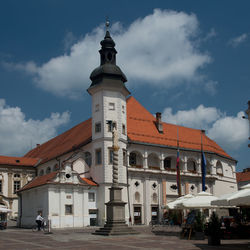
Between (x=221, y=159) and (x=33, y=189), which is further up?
(x=221, y=159)

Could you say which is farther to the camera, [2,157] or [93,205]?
[2,157]

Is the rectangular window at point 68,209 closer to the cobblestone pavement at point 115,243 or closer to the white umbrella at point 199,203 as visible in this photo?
the cobblestone pavement at point 115,243

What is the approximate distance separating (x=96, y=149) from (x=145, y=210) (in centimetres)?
917

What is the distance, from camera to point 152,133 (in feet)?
155

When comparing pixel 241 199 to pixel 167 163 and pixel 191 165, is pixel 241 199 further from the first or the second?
pixel 191 165

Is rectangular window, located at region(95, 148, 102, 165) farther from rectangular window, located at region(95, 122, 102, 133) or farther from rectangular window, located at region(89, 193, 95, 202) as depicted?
rectangular window, located at region(89, 193, 95, 202)

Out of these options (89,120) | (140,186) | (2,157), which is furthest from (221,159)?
(2,157)

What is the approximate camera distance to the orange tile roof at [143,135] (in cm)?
4525

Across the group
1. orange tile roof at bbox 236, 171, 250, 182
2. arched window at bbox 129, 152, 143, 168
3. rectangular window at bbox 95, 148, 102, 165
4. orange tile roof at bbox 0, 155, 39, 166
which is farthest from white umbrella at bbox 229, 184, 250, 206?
orange tile roof at bbox 236, 171, 250, 182

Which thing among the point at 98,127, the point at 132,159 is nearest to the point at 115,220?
the point at 98,127

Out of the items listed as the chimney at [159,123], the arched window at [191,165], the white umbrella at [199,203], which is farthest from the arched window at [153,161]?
the white umbrella at [199,203]

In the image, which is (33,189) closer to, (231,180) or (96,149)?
(96,149)

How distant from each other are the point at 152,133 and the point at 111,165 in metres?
9.67

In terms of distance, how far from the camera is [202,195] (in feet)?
70.6
